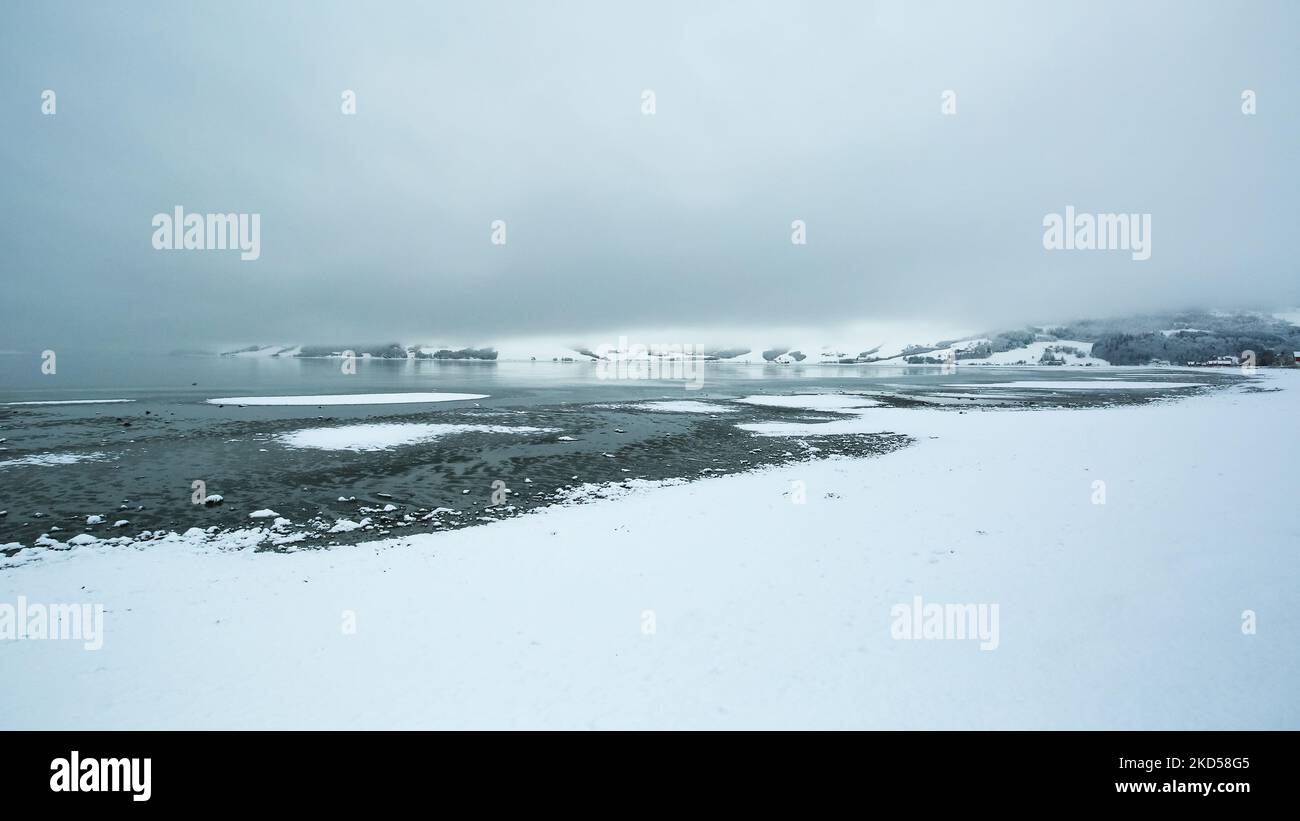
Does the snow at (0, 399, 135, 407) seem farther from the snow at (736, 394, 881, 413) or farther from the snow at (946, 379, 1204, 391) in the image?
the snow at (946, 379, 1204, 391)

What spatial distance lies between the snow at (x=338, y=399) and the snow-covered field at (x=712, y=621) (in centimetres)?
3966

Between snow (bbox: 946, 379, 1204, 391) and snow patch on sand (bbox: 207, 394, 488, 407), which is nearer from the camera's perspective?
snow patch on sand (bbox: 207, 394, 488, 407)

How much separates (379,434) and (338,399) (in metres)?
26.8

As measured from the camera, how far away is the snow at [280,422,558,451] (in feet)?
87.9

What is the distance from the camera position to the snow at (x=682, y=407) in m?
43.8

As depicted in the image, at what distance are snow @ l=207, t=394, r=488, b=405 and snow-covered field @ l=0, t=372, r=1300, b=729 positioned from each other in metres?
39.7

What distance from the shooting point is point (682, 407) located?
4628cm

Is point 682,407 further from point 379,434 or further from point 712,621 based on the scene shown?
point 712,621

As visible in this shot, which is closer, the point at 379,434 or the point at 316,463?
the point at 316,463

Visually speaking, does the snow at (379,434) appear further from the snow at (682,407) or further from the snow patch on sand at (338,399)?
the snow patch on sand at (338,399)

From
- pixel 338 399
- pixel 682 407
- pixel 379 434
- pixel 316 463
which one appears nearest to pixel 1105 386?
pixel 682 407

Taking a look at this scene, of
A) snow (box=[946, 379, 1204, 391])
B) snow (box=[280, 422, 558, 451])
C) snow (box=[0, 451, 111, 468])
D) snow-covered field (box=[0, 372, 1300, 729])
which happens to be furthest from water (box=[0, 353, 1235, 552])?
snow (box=[946, 379, 1204, 391])
